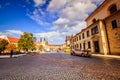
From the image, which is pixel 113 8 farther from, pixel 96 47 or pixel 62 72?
pixel 62 72

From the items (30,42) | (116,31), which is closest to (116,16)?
(116,31)

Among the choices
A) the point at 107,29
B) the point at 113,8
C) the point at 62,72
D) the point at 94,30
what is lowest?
the point at 62,72

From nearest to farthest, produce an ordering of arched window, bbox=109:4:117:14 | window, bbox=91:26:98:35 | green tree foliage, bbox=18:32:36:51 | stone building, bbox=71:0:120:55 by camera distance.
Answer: stone building, bbox=71:0:120:55 → arched window, bbox=109:4:117:14 → window, bbox=91:26:98:35 → green tree foliage, bbox=18:32:36:51

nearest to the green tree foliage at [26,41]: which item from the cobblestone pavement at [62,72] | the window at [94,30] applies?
the window at [94,30]

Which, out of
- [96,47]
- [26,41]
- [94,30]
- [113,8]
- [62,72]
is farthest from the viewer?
[26,41]

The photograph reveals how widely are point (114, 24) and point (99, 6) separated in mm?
7526

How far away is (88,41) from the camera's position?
28.2m

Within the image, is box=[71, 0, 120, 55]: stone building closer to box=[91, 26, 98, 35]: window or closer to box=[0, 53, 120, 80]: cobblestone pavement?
box=[91, 26, 98, 35]: window

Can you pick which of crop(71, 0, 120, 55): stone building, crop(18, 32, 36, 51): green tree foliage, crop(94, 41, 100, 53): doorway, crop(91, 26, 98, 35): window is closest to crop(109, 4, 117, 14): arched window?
crop(71, 0, 120, 55): stone building

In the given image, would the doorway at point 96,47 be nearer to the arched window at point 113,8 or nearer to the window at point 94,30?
the window at point 94,30

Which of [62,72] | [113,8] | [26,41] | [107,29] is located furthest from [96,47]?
[26,41]

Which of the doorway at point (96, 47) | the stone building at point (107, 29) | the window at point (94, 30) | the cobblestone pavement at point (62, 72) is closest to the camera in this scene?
the cobblestone pavement at point (62, 72)

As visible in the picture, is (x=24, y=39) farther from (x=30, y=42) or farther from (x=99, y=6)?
(x=99, y=6)

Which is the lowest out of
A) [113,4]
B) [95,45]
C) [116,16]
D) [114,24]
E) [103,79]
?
[103,79]
